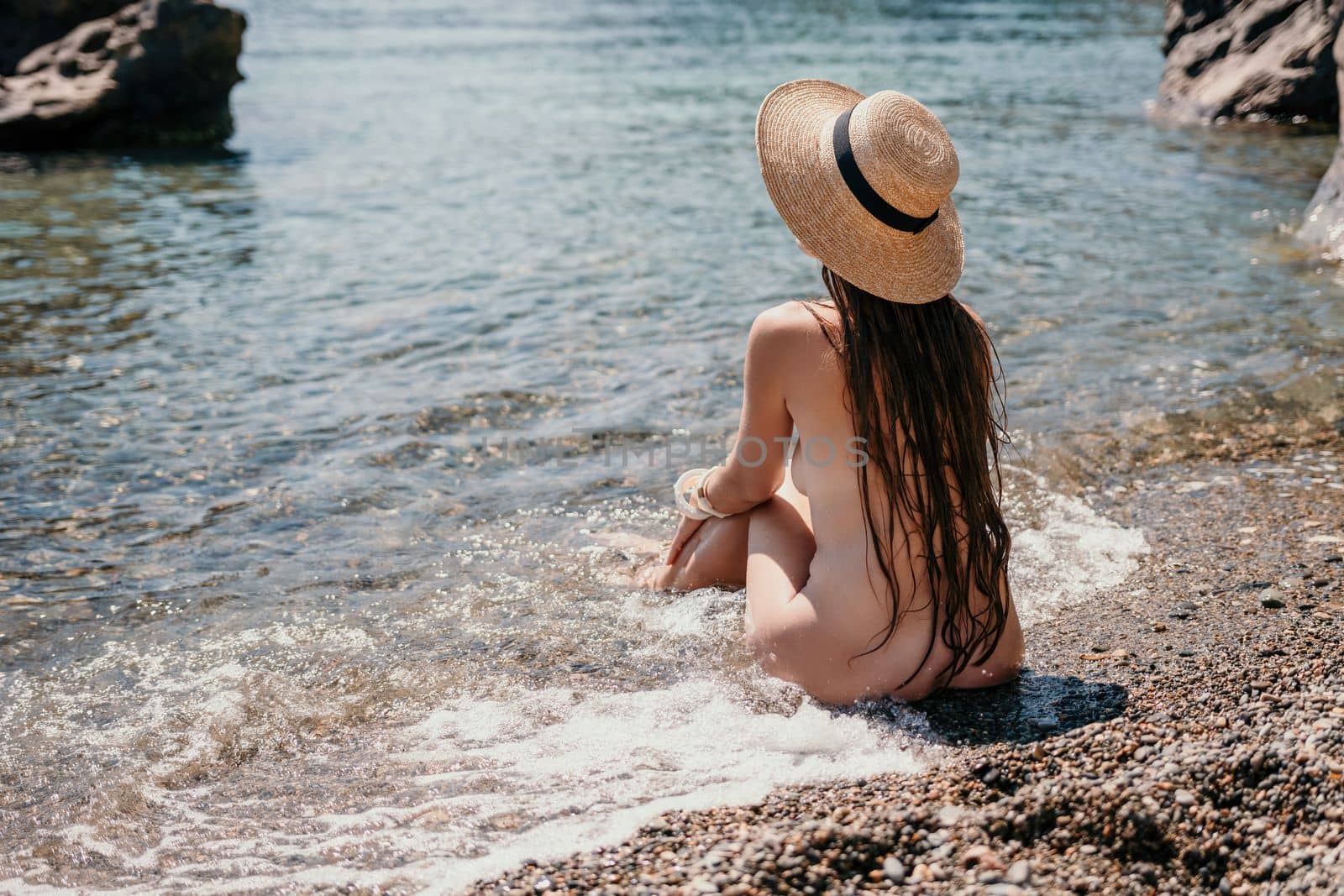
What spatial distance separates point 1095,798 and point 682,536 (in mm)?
2036

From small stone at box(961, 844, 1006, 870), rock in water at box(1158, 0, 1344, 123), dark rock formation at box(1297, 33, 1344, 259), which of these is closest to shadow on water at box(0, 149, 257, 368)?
small stone at box(961, 844, 1006, 870)

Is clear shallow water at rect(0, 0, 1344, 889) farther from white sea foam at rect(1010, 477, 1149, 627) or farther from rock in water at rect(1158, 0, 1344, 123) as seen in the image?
rock in water at rect(1158, 0, 1344, 123)

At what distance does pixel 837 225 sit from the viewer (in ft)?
11.2

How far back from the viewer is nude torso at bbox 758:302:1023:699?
138 inches

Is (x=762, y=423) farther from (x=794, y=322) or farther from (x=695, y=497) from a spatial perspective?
(x=695, y=497)

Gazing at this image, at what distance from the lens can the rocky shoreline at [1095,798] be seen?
2771 millimetres

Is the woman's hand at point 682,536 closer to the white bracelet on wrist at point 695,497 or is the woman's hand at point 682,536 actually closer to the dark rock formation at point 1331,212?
the white bracelet on wrist at point 695,497

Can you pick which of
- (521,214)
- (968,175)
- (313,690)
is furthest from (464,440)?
(968,175)

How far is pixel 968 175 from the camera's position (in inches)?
526

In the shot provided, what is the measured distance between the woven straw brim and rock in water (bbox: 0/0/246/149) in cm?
1597

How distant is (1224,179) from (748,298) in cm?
695

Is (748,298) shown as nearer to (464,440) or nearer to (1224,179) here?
(464,440)

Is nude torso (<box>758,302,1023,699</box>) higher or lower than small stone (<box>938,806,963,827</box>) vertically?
higher

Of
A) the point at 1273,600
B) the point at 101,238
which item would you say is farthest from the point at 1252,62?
the point at 101,238
